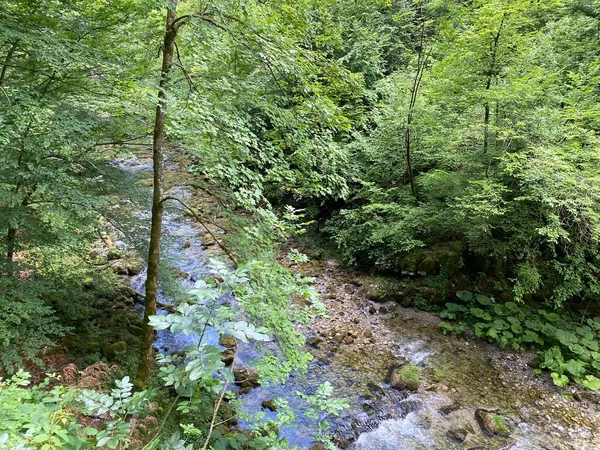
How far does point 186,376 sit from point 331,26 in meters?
3.78

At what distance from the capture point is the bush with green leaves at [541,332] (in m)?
6.07

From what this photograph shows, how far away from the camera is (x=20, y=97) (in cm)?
329

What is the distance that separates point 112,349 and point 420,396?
4.87 m

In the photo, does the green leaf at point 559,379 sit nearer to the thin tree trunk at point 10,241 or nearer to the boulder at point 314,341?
the boulder at point 314,341

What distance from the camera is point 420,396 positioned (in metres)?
5.61

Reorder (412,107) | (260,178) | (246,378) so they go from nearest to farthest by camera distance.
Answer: (260,178)
(246,378)
(412,107)

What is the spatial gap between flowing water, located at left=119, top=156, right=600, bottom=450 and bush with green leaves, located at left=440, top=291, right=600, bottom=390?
402 millimetres

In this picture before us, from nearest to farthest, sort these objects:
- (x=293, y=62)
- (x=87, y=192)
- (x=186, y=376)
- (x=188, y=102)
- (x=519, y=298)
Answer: (x=186, y=376), (x=188, y=102), (x=293, y=62), (x=87, y=192), (x=519, y=298)

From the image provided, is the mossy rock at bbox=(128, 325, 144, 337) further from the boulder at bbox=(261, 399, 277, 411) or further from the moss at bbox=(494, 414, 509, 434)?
the moss at bbox=(494, 414, 509, 434)

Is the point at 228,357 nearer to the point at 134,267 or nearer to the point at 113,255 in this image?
the point at 134,267

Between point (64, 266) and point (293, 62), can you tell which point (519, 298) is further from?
point (64, 266)

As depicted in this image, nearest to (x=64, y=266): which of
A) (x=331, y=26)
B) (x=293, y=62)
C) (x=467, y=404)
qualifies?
(x=293, y=62)

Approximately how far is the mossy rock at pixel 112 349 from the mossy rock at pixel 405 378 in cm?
436

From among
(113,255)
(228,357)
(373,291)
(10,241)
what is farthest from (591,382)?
(113,255)
